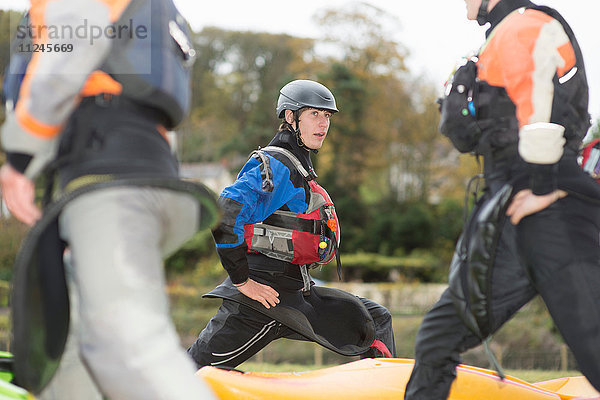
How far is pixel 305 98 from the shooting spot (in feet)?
15.4

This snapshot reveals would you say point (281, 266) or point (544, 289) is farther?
point (281, 266)

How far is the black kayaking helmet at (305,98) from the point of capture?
468cm

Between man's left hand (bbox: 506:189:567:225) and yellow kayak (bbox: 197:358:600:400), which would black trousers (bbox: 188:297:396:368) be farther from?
man's left hand (bbox: 506:189:567:225)

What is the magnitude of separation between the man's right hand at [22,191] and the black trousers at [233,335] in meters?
1.99

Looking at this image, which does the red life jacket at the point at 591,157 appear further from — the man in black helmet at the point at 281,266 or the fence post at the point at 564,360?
the fence post at the point at 564,360

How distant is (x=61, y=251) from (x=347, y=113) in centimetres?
3047

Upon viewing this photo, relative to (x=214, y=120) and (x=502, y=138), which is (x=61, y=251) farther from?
(x=214, y=120)

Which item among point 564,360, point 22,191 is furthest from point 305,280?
point 564,360

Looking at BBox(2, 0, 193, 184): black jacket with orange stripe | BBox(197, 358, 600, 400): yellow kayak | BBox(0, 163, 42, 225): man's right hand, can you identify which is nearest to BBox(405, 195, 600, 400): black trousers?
BBox(197, 358, 600, 400): yellow kayak

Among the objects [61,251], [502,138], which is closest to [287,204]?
[502,138]

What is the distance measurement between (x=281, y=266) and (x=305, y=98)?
1210 mm

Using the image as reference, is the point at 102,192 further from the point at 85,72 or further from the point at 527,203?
the point at 527,203

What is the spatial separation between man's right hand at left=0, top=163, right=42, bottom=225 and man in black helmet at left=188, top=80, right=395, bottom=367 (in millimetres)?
1815

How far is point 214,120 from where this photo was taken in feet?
132
